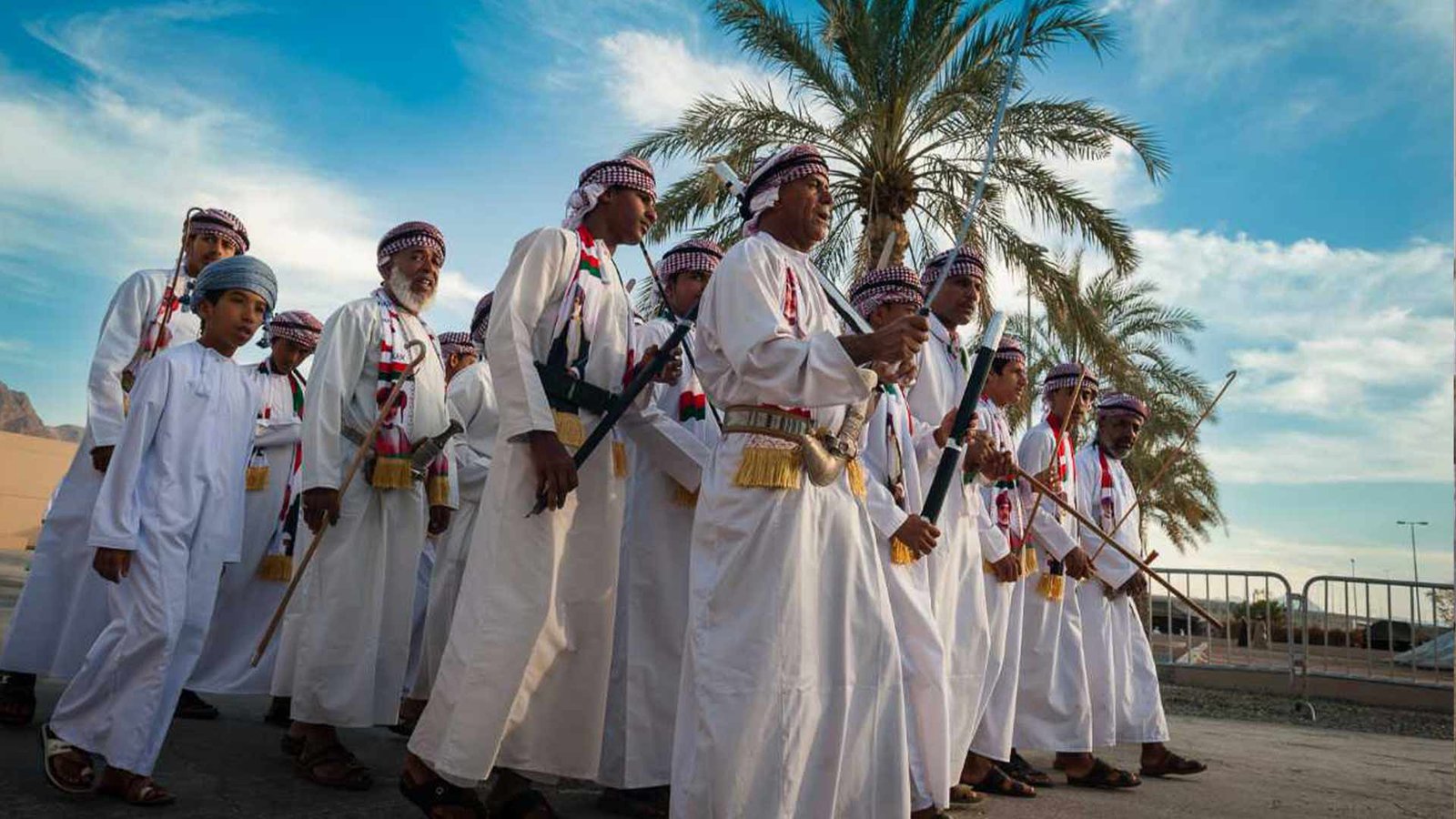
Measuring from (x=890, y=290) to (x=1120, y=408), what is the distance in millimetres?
2481

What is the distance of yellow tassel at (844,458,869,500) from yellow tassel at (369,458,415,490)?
217 cm

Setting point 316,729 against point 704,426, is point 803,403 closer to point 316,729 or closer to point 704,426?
point 704,426

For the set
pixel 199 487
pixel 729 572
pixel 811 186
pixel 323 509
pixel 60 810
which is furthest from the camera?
pixel 323 509

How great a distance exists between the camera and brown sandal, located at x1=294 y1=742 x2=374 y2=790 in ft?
14.0

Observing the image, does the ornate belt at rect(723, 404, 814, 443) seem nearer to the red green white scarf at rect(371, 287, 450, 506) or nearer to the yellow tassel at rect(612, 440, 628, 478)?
the yellow tassel at rect(612, 440, 628, 478)

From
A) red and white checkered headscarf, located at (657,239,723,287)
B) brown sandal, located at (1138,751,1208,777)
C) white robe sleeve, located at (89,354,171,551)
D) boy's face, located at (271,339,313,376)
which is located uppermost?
red and white checkered headscarf, located at (657,239,723,287)

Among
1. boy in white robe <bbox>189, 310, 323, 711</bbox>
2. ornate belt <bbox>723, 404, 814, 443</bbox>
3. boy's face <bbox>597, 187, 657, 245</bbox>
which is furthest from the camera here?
boy in white robe <bbox>189, 310, 323, 711</bbox>

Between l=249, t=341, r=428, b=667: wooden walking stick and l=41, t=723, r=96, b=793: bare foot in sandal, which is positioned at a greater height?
l=249, t=341, r=428, b=667: wooden walking stick

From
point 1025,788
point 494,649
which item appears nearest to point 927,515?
point 494,649

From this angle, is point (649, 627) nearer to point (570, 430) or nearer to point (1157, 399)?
point (570, 430)

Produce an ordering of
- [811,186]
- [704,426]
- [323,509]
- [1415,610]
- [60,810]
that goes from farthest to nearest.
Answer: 1. [1415,610]
2. [704,426]
3. [323,509]
4. [811,186]
5. [60,810]

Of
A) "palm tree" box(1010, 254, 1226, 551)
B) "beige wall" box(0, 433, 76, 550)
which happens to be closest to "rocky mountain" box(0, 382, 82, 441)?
"beige wall" box(0, 433, 76, 550)

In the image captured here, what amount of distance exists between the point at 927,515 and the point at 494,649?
62.9 inches

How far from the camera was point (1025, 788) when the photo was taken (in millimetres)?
5281
